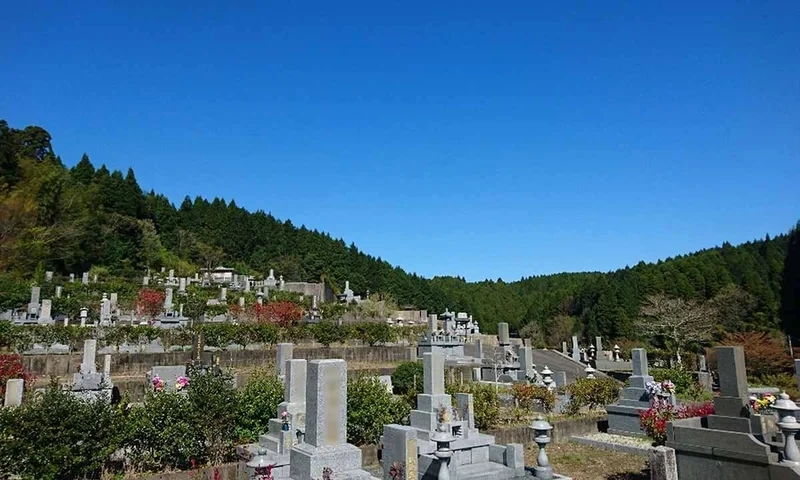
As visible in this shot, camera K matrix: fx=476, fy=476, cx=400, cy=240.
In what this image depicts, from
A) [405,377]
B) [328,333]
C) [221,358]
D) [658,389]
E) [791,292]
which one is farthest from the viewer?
[791,292]

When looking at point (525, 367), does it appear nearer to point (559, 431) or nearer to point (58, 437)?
point (559, 431)

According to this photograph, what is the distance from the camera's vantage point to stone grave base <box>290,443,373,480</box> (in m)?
5.70

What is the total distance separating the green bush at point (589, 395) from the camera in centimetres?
1403

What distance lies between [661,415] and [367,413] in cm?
697

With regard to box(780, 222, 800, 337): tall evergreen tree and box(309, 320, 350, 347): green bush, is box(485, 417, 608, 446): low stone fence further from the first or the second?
box(780, 222, 800, 337): tall evergreen tree

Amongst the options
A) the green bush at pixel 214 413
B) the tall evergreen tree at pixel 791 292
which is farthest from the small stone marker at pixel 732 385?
the tall evergreen tree at pixel 791 292

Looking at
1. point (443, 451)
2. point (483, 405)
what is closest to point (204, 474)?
point (443, 451)

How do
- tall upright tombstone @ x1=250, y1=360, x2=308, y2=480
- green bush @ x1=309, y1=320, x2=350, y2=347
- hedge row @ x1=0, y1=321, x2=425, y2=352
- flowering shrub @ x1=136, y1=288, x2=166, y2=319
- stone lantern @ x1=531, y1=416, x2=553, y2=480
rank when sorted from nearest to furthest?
→ stone lantern @ x1=531, y1=416, x2=553, y2=480 < tall upright tombstone @ x1=250, y1=360, x2=308, y2=480 < hedge row @ x1=0, y1=321, x2=425, y2=352 < green bush @ x1=309, y1=320, x2=350, y2=347 < flowering shrub @ x1=136, y1=288, x2=166, y2=319

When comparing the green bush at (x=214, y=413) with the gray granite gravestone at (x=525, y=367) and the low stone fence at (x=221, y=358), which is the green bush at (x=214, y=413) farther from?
the gray granite gravestone at (x=525, y=367)

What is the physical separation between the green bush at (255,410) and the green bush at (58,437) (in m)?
2.42

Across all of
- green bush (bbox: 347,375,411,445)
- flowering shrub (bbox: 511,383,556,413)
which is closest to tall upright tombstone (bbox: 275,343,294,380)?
green bush (bbox: 347,375,411,445)

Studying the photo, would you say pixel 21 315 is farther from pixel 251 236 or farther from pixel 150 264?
pixel 251 236

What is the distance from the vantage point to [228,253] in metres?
61.2

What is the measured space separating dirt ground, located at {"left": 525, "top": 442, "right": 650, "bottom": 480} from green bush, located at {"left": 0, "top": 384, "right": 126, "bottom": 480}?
25.4ft
